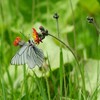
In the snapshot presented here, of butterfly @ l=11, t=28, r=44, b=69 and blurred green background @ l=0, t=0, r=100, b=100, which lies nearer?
butterfly @ l=11, t=28, r=44, b=69

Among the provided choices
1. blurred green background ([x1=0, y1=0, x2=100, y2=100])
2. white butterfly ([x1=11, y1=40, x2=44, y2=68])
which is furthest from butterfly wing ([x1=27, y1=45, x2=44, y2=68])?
blurred green background ([x1=0, y1=0, x2=100, y2=100])

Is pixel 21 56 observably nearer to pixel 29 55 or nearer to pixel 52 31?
pixel 29 55

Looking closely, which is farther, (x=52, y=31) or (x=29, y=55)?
(x=52, y=31)

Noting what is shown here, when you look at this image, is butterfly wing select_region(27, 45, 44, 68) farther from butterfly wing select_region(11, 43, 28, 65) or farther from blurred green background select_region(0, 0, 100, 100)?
blurred green background select_region(0, 0, 100, 100)

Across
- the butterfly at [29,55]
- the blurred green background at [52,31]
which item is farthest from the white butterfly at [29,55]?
the blurred green background at [52,31]

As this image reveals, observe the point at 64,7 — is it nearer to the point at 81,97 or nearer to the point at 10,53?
the point at 10,53

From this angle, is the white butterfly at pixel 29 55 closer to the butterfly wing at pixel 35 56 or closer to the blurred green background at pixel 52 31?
the butterfly wing at pixel 35 56

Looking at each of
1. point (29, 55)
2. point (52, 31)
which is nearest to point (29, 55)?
point (29, 55)
